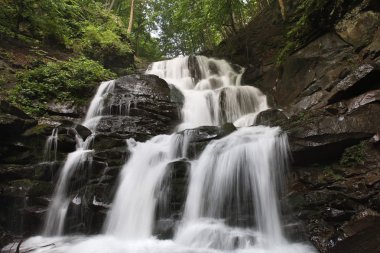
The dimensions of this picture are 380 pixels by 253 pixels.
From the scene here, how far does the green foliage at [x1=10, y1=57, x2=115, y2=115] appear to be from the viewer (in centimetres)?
1055

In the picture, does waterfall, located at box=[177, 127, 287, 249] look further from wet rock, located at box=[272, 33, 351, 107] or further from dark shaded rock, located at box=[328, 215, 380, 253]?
wet rock, located at box=[272, 33, 351, 107]

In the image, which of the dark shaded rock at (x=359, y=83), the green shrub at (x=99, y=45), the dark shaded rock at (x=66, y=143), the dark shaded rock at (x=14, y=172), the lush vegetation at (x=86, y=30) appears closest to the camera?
the dark shaded rock at (x=359, y=83)

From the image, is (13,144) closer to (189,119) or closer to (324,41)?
(189,119)

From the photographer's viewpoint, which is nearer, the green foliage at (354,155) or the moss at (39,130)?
the green foliage at (354,155)

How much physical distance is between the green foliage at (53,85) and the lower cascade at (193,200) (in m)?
2.42

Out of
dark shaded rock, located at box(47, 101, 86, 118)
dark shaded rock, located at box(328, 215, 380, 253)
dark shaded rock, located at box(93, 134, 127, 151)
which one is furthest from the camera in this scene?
dark shaded rock, located at box(47, 101, 86, 118)

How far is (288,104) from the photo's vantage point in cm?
1052

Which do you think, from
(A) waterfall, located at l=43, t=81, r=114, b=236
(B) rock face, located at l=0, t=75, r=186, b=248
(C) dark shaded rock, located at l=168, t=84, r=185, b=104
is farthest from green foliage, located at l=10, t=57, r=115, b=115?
(C) dark shaded rock, located at l=168, t=84, r=185, b=104

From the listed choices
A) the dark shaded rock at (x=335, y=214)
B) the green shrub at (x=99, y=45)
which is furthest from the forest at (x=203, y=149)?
the green shrub at (x=99, y=45)

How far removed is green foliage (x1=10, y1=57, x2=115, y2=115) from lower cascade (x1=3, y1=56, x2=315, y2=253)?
2.42 meters

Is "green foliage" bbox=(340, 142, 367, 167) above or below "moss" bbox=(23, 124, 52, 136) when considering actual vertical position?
below

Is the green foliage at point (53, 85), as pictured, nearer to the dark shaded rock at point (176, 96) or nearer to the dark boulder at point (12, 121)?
the dark boulder at point (12, 121)

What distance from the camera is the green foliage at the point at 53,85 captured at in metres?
10.6

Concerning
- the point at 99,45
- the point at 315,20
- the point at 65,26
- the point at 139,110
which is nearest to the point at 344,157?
the point at 315,20
